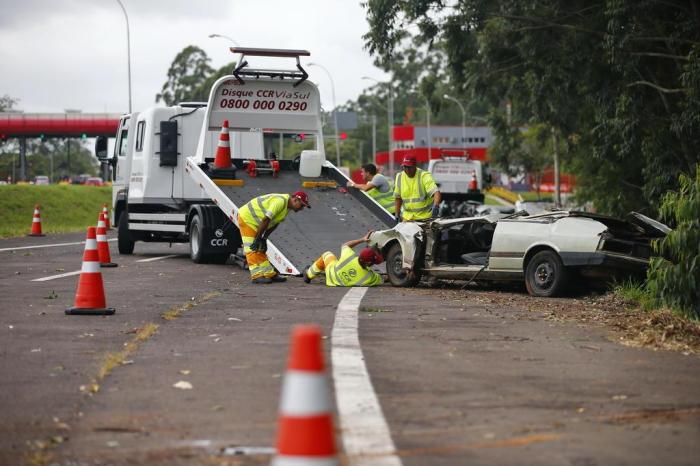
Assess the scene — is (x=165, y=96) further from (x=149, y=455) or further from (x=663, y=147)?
(x=149, y=455)

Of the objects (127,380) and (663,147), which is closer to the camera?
(127,380)

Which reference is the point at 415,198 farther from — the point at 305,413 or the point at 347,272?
the point at 305,413

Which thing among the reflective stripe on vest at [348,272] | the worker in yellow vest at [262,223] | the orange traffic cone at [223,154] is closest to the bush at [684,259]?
the reflective stripe on vest at [348,272]

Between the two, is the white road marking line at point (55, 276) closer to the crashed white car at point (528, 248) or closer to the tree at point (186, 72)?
the crashed white car at point (528, 248)

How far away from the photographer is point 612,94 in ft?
87.9

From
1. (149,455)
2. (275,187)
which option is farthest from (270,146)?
(149,455)

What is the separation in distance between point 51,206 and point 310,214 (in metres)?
31.2

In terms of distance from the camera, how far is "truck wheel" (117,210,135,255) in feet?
73.7

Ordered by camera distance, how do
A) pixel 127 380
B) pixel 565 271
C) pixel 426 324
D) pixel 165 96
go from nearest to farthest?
pixel 127 380
pixel 426 324
pixel 565 271
pixel 165 96

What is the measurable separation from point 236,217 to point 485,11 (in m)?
14.6

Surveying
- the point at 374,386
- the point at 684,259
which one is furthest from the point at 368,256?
the point at 374,386

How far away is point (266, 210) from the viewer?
15.8m

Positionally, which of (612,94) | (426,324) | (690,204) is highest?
(612,94)

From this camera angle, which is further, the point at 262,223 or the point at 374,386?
the point at 262,223
